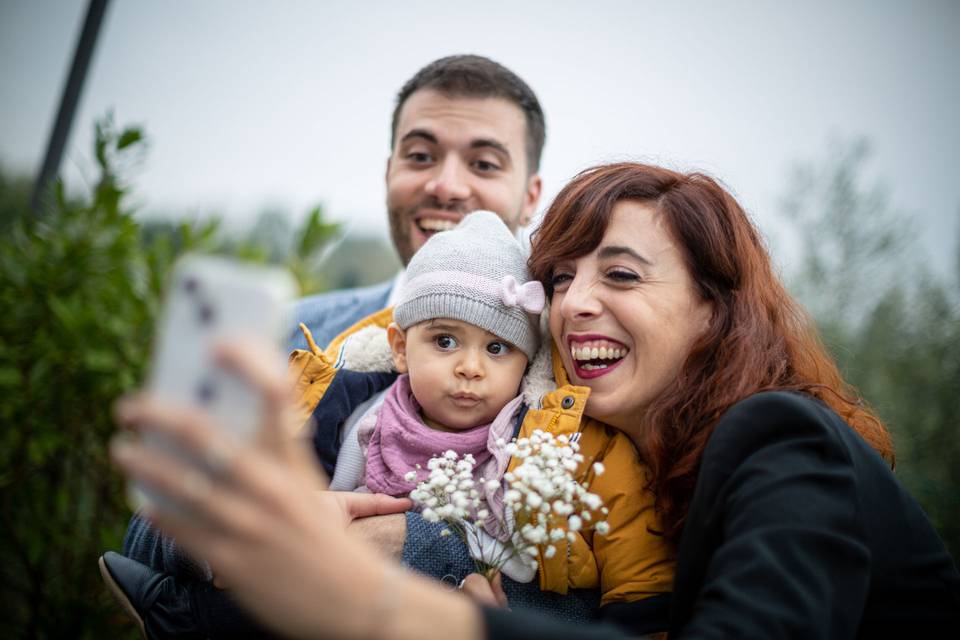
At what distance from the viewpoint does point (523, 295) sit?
2.26 metres

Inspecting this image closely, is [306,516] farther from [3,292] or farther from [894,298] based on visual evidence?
[894,298]

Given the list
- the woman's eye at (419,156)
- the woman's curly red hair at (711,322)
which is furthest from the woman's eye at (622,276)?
the woman's eye at (419,156)

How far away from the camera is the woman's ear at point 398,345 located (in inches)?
100

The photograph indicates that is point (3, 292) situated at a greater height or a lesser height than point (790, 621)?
lesser

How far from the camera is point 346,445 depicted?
2.42m

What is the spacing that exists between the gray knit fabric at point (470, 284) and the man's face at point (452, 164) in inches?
33.7

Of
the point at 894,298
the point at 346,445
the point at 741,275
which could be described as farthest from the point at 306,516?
the point at 894,298

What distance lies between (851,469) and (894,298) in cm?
422

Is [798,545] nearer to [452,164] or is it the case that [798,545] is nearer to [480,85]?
[452,164]

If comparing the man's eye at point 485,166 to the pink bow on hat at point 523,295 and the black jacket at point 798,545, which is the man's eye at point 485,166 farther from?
the black jacket at point 798,545

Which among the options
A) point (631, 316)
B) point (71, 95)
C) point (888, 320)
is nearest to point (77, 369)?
point (71, 95)

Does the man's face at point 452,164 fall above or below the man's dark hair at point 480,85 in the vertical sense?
below

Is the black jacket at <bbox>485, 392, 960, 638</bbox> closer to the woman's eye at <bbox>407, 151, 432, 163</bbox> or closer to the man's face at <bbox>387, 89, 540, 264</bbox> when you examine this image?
the man's face at <bbox>387, 89, 540, 264</bbox>

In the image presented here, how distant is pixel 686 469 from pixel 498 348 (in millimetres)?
837
